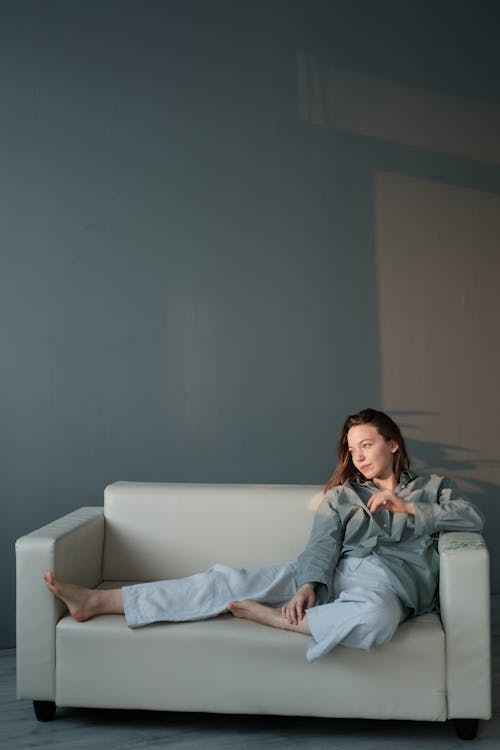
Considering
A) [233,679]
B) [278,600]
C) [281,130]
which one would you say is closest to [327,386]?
[281,130]

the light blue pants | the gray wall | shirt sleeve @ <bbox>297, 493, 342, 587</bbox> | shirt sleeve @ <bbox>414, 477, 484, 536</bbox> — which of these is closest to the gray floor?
the light blue pants

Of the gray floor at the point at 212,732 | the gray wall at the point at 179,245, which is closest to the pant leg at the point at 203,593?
the gray floor at the point at 212,732

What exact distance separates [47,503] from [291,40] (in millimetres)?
2248

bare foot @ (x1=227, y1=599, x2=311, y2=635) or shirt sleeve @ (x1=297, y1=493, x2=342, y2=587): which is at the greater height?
shirt sleeve @ (x1=297, y1=493, x2=342, y2=587)

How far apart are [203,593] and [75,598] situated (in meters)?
0.35

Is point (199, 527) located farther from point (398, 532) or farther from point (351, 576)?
point (398, 532)

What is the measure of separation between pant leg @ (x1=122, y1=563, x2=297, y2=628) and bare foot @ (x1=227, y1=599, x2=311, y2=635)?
0.05 m

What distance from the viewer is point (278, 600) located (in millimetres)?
2461

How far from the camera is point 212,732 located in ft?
7.72

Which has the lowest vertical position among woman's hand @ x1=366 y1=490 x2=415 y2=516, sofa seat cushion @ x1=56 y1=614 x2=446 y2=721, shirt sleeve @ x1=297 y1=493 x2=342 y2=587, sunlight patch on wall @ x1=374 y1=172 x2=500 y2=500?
sofa seat cushion @ x1=56 y1=614 x2=446 y2=721

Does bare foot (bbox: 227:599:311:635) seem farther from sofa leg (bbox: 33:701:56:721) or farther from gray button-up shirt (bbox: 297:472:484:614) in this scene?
sofa leg (bbox: 33:701:56:721)

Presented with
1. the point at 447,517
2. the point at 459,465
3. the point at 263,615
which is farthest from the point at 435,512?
the point at 459,465

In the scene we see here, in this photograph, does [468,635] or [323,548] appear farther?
[323,548]

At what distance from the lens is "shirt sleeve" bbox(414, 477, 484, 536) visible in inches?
94.6
